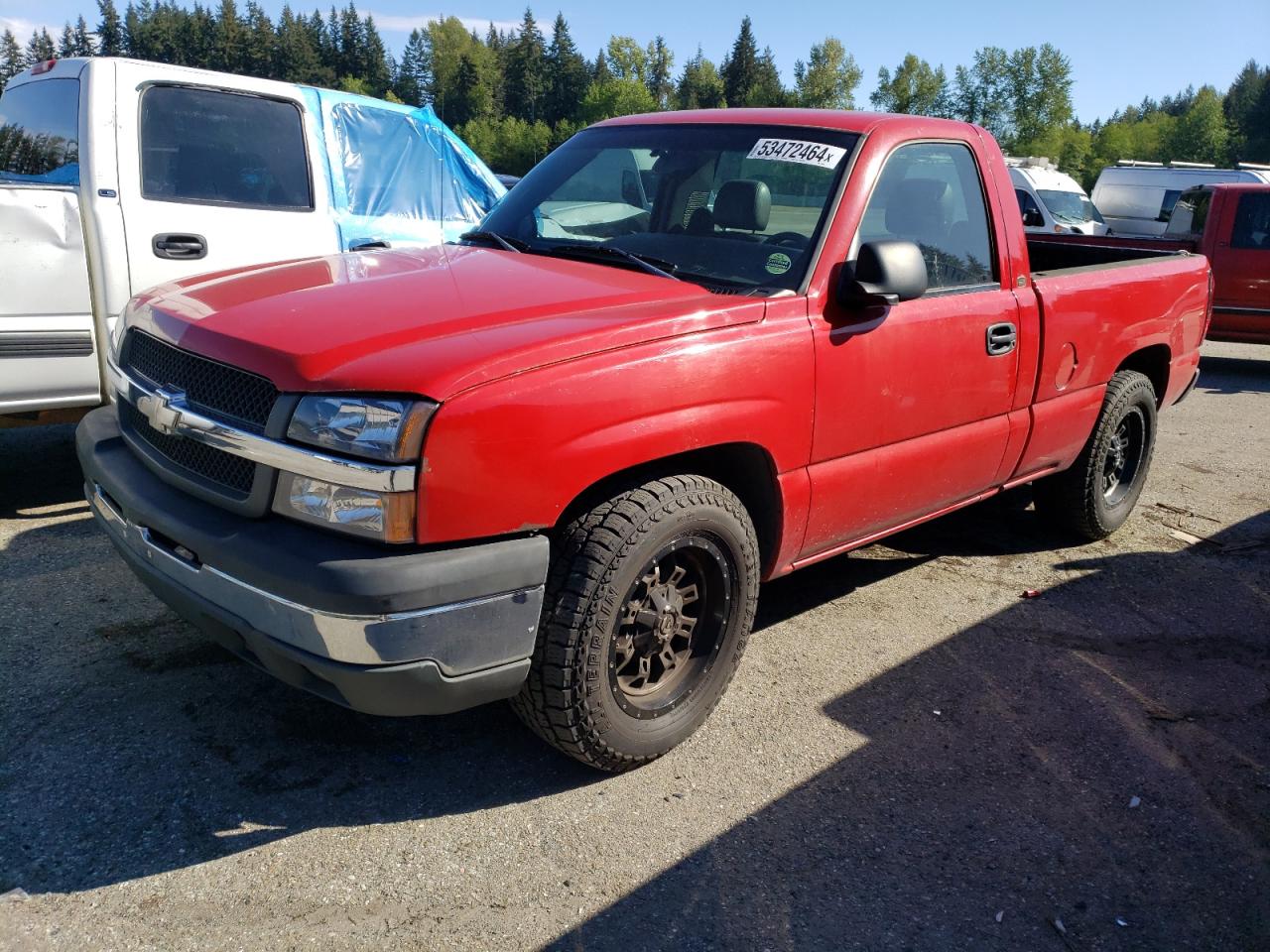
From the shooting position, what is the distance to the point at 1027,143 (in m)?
74.2

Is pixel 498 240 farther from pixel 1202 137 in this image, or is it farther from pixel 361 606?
pixel 1202 137

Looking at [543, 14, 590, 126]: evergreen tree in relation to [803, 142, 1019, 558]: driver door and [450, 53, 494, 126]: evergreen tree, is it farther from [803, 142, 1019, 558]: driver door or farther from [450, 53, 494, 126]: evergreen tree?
[803, 142, 1019, 558]: driver door

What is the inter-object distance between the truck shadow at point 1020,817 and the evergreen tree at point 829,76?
10263 centimetres

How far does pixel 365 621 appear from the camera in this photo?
2.31 m

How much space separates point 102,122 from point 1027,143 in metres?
79.2

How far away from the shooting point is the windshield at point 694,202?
3.38 m

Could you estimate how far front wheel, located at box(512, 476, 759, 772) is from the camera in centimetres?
268

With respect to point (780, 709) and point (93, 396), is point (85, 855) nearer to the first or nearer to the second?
point (780, 709)

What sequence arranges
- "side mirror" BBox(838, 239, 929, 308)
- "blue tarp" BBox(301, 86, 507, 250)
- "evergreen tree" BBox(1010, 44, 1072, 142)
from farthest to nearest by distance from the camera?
"evergreen tree" BBox(1010, 44, 1072, 142), "blue tarp" BBox(301, 86, 507, 250), "side mirror" BBox(838, 239, 929, 308)

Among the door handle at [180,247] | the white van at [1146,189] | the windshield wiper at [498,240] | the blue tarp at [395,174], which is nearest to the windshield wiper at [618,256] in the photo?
the windshield wiper at [498,240]

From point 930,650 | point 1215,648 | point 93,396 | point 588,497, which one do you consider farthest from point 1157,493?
point 93,396

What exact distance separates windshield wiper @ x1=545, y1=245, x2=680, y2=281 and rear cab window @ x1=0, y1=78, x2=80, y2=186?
277cm

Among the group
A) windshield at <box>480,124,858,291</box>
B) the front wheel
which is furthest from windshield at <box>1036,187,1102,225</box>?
the front wheel

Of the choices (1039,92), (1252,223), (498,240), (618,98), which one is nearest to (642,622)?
(498,240)
